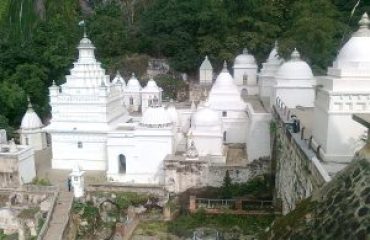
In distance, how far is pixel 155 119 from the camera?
21172mm

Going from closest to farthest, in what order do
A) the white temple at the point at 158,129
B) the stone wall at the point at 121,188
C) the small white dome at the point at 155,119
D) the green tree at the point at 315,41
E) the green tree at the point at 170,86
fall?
the stone wall at the point at 121,188 → the white temple at the point at 158,129 → the small white dome at the point at 155,119 → the green tree at the point at 315,41 → the green tree at the point at 170,86

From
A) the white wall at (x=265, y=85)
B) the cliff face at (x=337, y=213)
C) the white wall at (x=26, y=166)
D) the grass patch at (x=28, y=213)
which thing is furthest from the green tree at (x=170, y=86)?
the cliff face at (x=337, y=213)

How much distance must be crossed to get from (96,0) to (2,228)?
36.7 m

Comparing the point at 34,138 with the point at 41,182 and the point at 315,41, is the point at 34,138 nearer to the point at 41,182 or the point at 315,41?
the point at 41,182

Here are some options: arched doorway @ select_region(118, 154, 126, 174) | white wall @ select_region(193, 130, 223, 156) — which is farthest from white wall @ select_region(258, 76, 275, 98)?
arched doorway @ select_region(118, 154, 126, 174)

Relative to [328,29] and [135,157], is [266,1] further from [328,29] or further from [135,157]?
[135,157]

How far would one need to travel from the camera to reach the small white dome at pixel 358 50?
12.7 metres

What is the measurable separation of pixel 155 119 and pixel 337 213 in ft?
57.0

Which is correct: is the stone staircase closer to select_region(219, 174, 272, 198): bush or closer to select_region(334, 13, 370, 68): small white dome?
select_region(219, 174, 272, 198): bush

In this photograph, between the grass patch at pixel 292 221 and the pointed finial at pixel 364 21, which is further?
the pointed finial at pixel 364 21

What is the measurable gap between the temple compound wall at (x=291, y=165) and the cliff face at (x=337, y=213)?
464 cm

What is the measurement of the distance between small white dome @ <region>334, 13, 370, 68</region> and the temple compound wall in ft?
9.11

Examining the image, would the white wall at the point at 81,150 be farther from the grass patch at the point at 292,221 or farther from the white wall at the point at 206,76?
the grass patch at the point at 292,221

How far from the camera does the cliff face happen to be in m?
3.81
